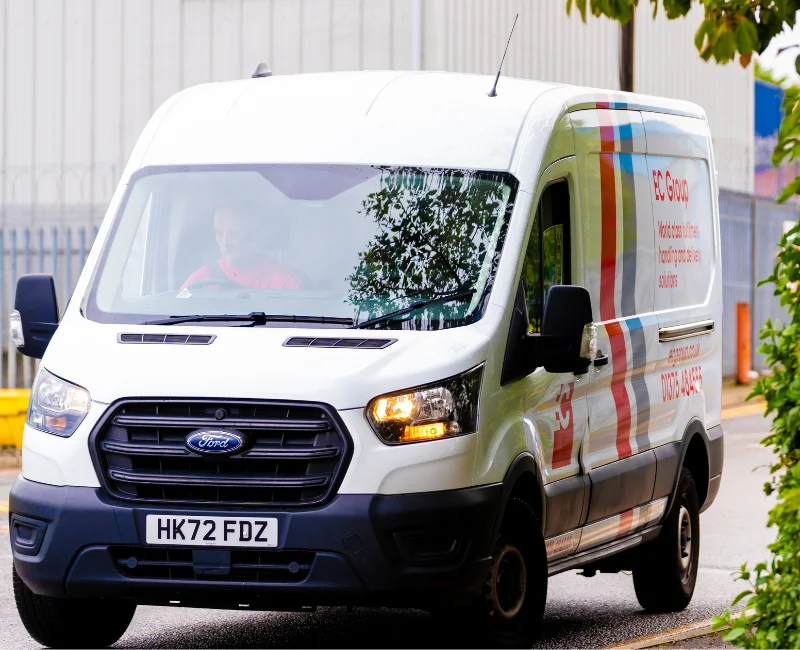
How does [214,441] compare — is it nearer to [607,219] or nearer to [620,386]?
[620,386]

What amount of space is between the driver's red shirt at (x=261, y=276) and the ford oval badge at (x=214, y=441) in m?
0.84

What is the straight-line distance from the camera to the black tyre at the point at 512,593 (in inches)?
265

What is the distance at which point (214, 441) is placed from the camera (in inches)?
254

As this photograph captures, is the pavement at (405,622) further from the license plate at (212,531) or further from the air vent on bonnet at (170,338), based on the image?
the air vent on bonnet at (170,338)

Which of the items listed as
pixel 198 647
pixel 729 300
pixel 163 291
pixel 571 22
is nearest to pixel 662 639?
pixel 198 647

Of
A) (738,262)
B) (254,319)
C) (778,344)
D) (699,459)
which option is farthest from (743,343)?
(778,344)

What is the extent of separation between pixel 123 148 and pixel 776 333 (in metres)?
18.2

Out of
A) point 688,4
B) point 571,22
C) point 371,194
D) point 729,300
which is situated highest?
point 571,22

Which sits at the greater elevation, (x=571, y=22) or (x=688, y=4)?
(x=571, y=22)

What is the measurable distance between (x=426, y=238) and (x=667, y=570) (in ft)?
9.14

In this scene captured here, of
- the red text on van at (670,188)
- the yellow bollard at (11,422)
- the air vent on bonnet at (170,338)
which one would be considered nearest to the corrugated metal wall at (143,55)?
the yellow bollard at (11,422)

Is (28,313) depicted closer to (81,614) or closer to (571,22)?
(81,614)

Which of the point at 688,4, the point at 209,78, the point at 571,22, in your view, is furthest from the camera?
the point at 571,22

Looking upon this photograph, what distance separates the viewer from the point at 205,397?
6504 millimetres
